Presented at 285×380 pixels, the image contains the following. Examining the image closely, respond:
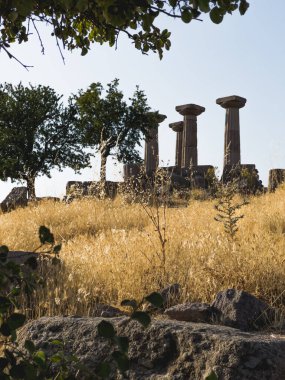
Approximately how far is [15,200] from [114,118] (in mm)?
12683

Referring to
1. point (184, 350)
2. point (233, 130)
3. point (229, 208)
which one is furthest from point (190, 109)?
point (184, 350)

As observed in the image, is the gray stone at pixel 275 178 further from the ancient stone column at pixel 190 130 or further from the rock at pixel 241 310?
the ancient stone column at pixel 190 130

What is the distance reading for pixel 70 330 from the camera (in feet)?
12.0

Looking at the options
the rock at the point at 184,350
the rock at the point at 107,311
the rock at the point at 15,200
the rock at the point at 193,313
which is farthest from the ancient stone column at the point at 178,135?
the rock at the point at 184,350

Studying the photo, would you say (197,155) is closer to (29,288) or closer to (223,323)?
(223,323)

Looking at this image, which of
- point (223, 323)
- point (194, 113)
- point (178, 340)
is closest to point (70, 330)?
point (178, 340)

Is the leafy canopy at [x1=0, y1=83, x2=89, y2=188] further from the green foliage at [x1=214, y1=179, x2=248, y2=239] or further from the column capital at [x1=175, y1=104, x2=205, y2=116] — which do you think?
the green foliage at [x1=214, y1=179, x2=248, y2=239]

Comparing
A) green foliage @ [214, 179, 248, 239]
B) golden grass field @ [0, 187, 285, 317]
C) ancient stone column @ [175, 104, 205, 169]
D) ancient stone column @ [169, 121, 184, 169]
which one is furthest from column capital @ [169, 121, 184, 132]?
green foliage @ [214, 179, 248, 239]

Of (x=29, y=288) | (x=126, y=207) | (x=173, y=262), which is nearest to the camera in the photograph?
(x=29, y=288)

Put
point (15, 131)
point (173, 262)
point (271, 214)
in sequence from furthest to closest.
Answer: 1. point (15, 131)
2. point (271, 214)
3. point (173, 262)

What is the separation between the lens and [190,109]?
30.4m

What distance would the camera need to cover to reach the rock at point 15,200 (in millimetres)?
16125

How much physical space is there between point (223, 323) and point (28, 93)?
24020 mm

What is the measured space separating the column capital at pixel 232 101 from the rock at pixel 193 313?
24.3 m
